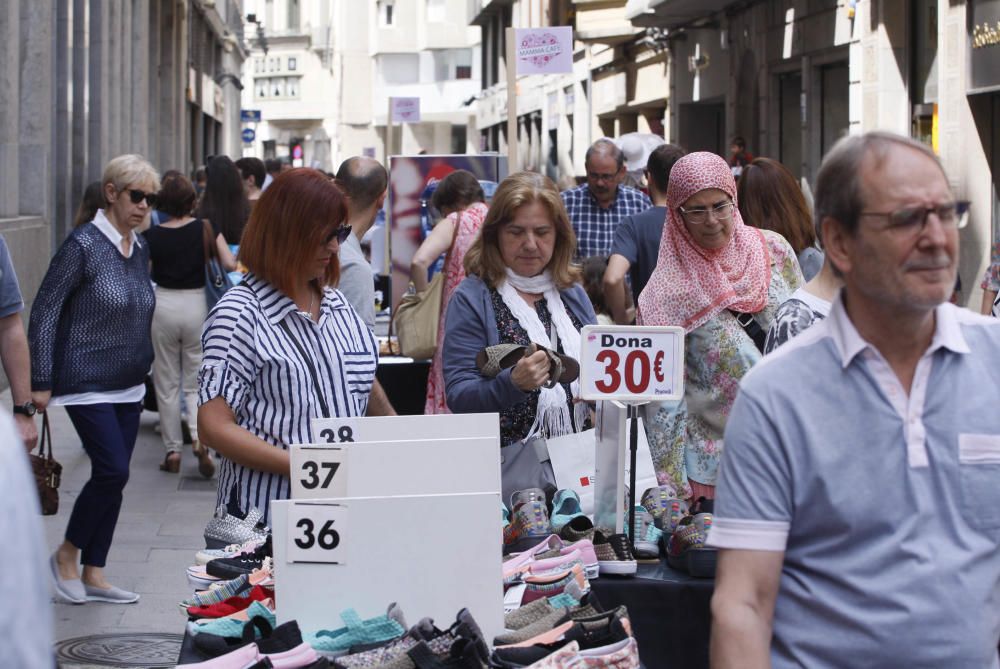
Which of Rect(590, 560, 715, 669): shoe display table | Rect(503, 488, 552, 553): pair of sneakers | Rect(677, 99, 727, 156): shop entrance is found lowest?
Rect(590, 560, 715, 669): shoe display table

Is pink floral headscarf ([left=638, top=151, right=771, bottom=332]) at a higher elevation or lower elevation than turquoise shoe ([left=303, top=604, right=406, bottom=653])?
higher

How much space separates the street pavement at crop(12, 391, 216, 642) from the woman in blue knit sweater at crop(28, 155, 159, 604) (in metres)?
0.20

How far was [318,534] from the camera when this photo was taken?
10.6 ft

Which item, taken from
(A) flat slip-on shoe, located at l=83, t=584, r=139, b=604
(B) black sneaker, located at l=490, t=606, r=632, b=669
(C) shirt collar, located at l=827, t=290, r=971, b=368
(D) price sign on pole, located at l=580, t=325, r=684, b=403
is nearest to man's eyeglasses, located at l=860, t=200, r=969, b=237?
(C) shirt collar, located at l=827, t=290, r=971, b=368

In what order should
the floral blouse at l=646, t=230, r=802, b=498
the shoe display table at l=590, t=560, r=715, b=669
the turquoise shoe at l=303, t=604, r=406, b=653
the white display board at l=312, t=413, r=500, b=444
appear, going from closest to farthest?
the turquoise shoe at l=303, t=604, r=406, b=653 → the white display board at l=312, t=413, r=500, b=444 → the shoe display table at l=590, t=560, r=715, b=669 → the floral blouse at l=646, t=230, r=802, b=498

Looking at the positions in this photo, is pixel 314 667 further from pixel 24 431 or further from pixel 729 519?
pixel 24 431

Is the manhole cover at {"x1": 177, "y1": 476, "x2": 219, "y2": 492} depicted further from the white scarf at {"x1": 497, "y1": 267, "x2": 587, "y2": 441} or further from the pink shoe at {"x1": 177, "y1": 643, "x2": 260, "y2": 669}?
the pink shoe at {"x1": 177, "y1": 643, "x2": 260, "y2": 669}

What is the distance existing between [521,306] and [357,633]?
2.14 m

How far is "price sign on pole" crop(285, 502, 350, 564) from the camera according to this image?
10.5 feet

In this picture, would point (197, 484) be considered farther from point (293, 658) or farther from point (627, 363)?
point (293, 658)

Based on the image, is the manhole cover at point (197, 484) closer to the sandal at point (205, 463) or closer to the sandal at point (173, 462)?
the sandal at point (205, 463)

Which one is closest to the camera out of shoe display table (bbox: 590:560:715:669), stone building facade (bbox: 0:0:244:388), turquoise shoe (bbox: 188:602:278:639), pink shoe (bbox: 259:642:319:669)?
pink shoe (bbox: 259:642:319:669)

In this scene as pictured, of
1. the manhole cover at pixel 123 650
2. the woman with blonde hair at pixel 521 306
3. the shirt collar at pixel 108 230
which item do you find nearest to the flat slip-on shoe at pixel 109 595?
the manhole cover at pixel 123 650

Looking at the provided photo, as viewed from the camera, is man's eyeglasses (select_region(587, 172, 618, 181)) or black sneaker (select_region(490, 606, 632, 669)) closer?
black sneaker (select_region(490, 606, 632, 669))
